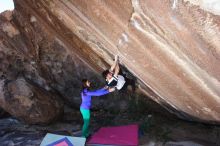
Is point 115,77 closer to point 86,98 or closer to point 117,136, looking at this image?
point 86,98

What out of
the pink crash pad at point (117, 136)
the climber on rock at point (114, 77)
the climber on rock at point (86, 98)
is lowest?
the pink crash pad at point (117, 136)

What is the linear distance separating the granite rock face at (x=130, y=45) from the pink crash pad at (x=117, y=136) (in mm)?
964

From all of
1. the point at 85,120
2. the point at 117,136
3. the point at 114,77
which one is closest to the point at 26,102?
the point at 85,120

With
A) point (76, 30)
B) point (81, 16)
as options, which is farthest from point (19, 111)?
point (81, 16)

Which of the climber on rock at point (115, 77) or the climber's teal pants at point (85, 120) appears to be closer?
the climber on rock at point (115, 77)

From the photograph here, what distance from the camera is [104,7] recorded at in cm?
501

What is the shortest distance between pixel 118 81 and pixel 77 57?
2150 millimetres

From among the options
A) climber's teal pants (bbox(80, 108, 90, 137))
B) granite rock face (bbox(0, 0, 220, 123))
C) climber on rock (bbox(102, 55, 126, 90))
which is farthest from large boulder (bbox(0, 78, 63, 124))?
climber on rock (bbox(102, 55, 126, 90))

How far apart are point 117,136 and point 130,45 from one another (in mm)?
2490

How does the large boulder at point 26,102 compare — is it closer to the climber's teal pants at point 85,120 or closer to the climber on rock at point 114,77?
the climber's teal pants at point 85,120

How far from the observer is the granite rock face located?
4.35 meters

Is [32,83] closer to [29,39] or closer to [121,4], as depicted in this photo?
[29,39]

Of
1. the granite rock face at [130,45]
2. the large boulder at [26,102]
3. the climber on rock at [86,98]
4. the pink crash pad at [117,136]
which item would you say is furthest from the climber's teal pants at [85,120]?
the large boulder at [26,102]

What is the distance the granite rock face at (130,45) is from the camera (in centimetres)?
435
